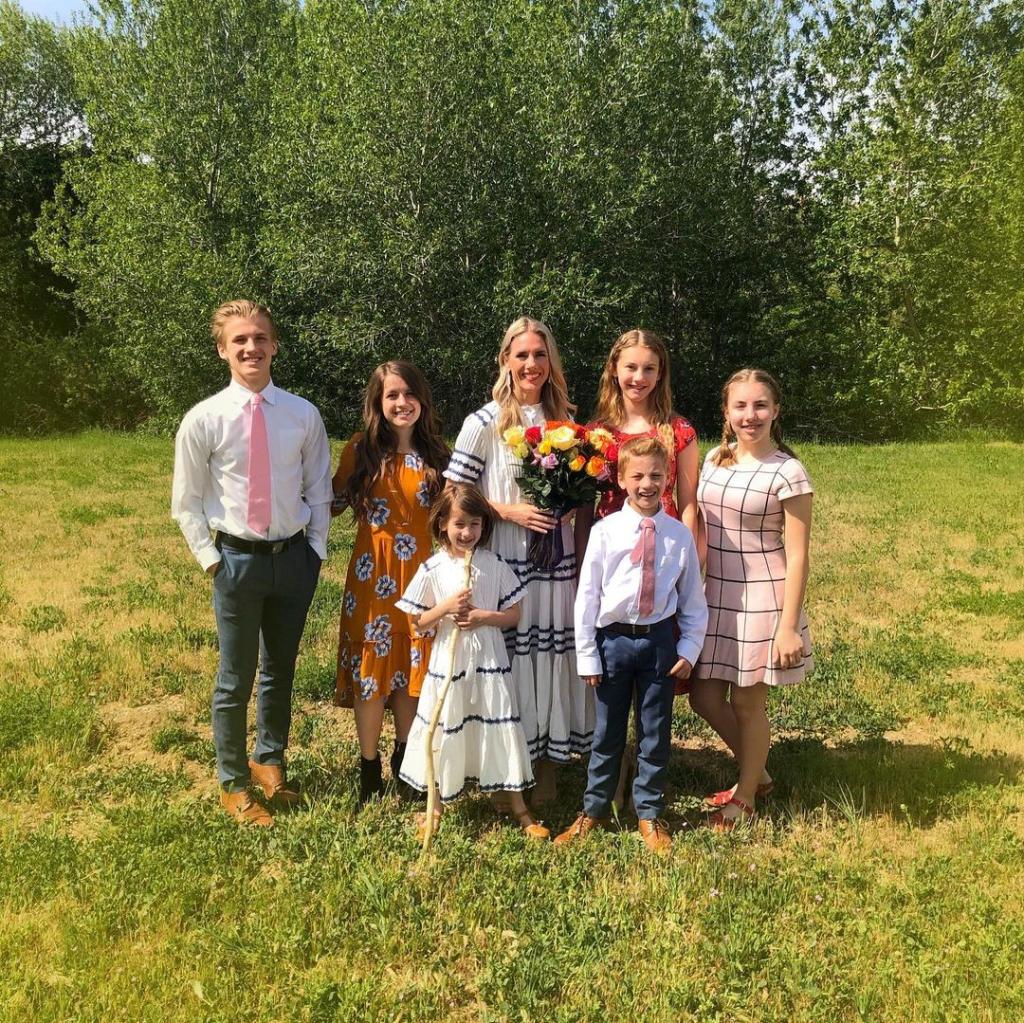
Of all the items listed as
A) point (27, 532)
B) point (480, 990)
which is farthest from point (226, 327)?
point (27, 532)

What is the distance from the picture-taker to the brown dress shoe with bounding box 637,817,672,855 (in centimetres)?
406

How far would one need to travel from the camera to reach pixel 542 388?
14.6 feet

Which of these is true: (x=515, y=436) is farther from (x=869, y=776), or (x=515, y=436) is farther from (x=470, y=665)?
(x=869, y=776)

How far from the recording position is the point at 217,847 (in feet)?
13.1

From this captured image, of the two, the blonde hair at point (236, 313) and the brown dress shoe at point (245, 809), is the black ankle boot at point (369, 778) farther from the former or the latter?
the blonde hair at point (236, 313)

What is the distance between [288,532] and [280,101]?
20869 mm

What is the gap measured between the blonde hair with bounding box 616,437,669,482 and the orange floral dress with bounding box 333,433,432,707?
105cm

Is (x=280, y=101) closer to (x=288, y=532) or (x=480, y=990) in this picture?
(x=288, y=532)

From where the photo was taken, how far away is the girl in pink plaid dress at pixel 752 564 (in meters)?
4.11

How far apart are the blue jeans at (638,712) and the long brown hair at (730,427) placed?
0.93 metres

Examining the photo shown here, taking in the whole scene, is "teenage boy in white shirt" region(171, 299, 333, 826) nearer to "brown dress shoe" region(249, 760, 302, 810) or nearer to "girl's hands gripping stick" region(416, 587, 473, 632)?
"brown dress shoe" region(249, 760, 302, 810)

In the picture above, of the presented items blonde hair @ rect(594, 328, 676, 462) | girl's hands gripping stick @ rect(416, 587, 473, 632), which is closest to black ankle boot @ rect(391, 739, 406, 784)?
girl's hands gripping stick @ rect(416, 587, 473, 632)

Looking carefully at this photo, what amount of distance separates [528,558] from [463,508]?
0.46m

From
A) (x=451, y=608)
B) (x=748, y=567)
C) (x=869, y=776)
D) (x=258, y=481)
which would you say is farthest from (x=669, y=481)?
(x=869, y=776)
